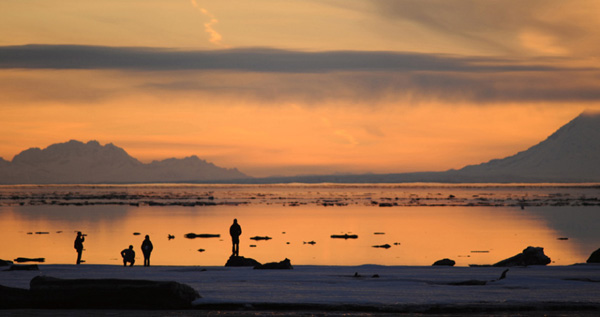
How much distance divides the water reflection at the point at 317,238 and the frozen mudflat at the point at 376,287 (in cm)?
1344

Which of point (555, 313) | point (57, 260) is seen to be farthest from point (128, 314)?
point (57, 260)

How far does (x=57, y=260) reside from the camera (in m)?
47.9

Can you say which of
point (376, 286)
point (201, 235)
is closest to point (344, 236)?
point (201, 235)

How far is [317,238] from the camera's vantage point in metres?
65.9

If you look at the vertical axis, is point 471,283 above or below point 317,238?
above

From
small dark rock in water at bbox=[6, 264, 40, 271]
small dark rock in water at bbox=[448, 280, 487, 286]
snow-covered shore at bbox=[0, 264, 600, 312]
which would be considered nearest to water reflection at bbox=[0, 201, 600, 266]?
snow-covered shore at bbox=[0, 264, 600, 312]

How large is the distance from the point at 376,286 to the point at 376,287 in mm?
299

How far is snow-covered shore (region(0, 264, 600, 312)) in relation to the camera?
871 inches

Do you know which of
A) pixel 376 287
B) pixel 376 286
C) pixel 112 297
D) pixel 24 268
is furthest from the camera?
pixel 24 268

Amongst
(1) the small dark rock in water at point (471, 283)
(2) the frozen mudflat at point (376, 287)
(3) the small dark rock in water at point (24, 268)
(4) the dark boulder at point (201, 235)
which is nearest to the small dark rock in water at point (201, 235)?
(4) the dark boulder at point (201, 235)

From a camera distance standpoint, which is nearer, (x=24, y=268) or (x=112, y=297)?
(x=112, y=297)

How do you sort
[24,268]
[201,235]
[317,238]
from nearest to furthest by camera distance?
[24,268] < [317,238] < [201,235]

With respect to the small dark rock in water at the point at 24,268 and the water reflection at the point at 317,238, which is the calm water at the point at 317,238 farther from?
the small dark rock in water at the point at 24,268

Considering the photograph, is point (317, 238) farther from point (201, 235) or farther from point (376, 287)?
point (376, 287)
